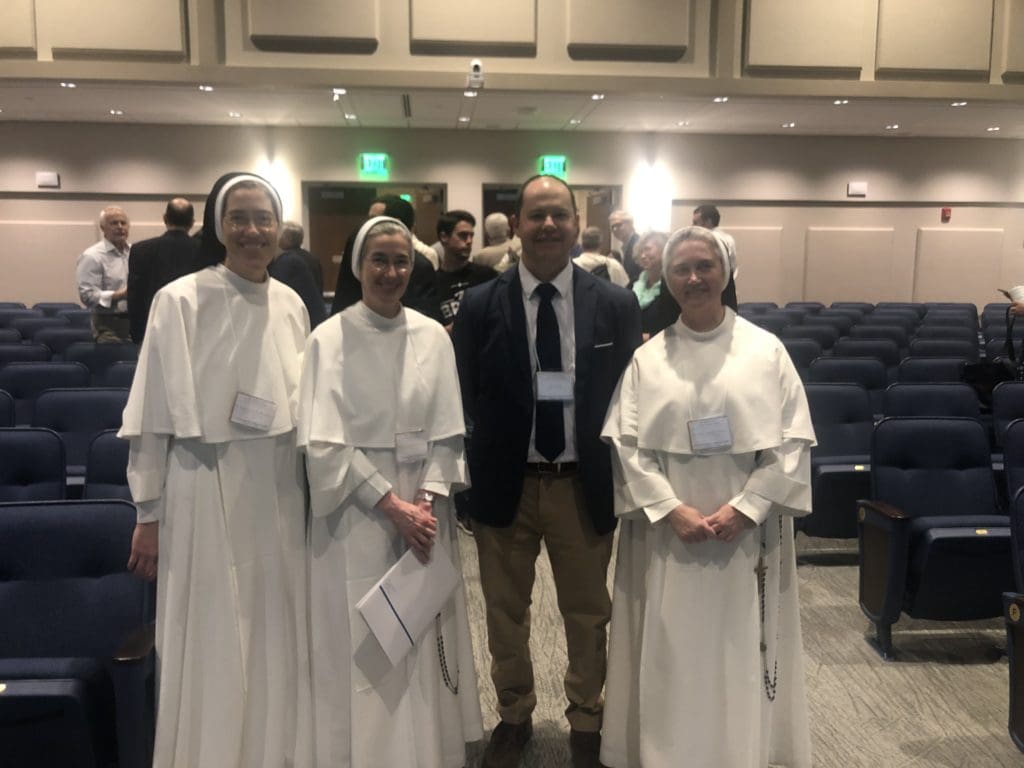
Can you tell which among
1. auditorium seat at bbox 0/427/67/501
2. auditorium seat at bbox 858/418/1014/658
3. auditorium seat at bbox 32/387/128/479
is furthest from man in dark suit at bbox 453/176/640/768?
auditorium seat at bbox 32/387/128/479

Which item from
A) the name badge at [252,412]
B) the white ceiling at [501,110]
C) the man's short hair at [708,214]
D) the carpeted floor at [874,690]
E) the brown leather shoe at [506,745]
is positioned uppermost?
the white ceiling at [501,110]

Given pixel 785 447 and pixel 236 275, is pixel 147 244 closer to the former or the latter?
pixel 236 275

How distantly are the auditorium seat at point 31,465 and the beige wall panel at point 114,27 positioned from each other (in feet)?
21.0

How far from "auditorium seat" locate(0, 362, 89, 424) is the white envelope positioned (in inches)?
122

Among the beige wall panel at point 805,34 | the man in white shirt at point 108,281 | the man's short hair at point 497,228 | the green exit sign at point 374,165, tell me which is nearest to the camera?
the man's short hair at point 497,228

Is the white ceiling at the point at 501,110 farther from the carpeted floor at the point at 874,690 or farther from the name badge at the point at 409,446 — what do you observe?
the name badge at the point at 409,446

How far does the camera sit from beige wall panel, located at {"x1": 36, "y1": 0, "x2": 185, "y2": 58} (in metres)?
7.91

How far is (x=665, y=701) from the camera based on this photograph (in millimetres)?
2191

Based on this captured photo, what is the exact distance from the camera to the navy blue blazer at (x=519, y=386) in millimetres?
2354

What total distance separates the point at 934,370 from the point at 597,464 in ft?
12.4

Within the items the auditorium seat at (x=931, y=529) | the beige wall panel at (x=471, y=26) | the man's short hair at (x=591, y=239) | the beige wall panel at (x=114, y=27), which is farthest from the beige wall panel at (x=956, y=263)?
the beige wall panel at (x=114, y=27)

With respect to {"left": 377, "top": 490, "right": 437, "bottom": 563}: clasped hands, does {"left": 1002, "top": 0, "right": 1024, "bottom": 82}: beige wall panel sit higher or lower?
higher

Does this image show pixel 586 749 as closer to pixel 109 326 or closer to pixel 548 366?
pixel 548 366

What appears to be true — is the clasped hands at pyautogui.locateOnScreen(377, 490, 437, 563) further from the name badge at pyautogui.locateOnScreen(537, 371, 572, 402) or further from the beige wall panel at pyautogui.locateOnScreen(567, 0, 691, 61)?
the beige wall panel at pyautogui.locateOnScreen(567, 0, 691, 61)
